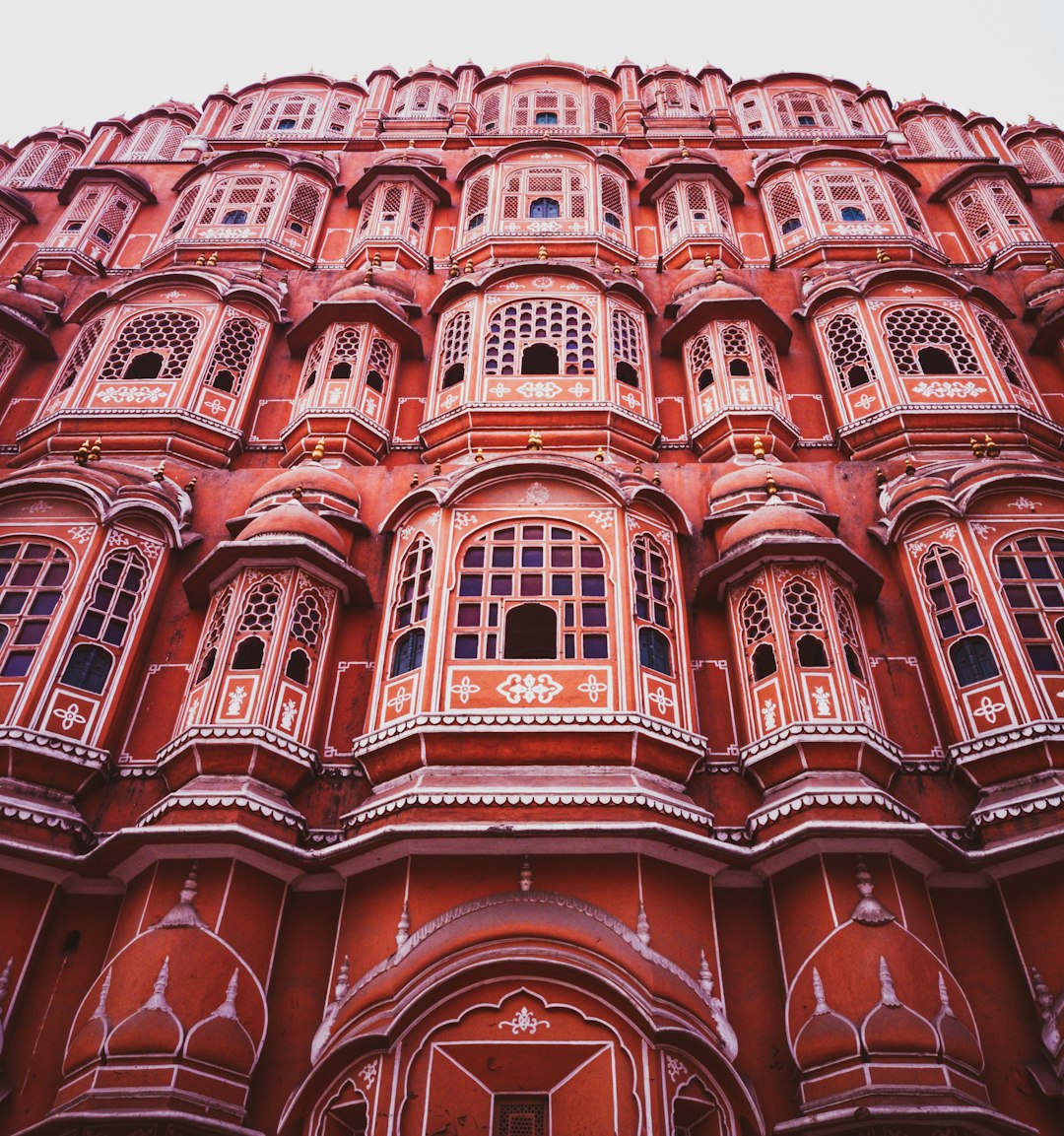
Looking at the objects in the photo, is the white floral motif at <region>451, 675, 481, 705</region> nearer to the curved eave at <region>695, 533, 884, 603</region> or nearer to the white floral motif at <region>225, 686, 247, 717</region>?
the white floral motif at <region>225, 686, 247, 717</region>

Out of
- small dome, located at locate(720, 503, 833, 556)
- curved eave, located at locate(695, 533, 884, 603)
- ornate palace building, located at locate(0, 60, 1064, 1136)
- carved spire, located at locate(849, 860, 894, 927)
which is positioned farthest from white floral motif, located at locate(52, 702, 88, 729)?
carved spire, located at locate(849, 860, 894, 927)

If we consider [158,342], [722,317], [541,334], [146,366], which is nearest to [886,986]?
[541,334]

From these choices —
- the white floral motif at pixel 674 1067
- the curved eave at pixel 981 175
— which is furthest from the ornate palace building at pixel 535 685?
the curved eave at pixel 981 175

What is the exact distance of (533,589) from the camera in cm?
1276

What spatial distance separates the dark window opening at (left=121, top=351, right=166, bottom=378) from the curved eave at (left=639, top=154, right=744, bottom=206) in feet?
35.0

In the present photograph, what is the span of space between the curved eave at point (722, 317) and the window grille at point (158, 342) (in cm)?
790

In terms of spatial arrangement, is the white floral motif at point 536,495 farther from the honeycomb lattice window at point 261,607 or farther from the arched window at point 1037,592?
the arched window at point 1037,592

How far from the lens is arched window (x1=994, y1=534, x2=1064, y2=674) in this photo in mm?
12078

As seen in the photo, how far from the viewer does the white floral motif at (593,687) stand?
11.6 meters

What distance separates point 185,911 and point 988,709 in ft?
28.4

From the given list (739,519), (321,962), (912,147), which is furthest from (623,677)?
(912,147)

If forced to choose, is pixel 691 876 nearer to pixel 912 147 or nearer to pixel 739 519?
pixel 739 519

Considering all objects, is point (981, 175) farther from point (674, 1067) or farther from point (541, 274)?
point (674, 1067)

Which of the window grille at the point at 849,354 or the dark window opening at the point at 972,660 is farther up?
the window grille at the point at 849,354
